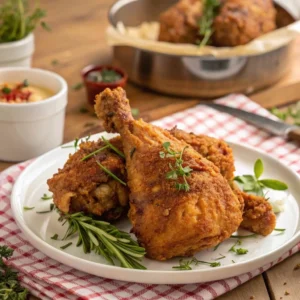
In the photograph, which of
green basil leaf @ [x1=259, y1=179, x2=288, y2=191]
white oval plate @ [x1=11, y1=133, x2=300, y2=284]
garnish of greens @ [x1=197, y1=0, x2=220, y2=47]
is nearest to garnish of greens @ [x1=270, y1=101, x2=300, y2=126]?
garnish of greens @ [x1=197, y1=0, x2=220, y2=47]

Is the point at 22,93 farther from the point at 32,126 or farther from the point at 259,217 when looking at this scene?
the point at 259,217

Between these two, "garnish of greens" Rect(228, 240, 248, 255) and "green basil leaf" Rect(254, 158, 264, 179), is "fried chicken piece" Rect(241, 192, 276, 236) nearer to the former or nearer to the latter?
"garnish of greens" Rect(228, 240, 248, 255)

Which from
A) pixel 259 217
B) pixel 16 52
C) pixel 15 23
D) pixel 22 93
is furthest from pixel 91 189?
pixel 15 23

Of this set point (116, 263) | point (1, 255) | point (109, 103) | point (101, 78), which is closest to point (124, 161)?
point (109, 103)

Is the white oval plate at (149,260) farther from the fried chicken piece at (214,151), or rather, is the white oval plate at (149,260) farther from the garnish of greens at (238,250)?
the fried chicken piece at (214,151)

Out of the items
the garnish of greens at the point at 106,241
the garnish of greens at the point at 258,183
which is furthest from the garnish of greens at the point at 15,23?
the garnish of greens at the point at 106,241
